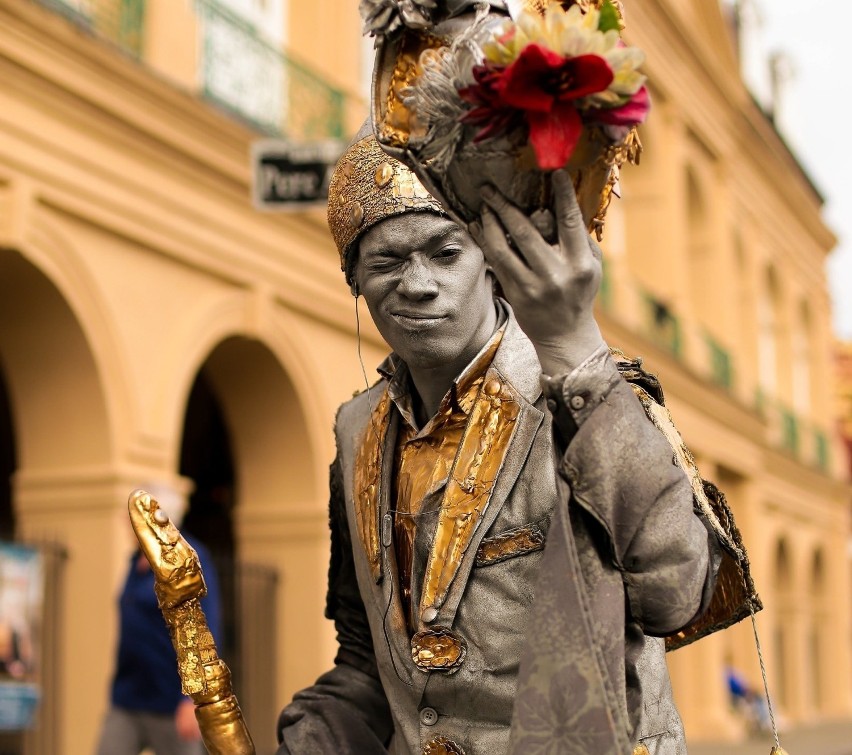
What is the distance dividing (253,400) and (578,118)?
394 inches

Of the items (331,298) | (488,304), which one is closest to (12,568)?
(331,298)

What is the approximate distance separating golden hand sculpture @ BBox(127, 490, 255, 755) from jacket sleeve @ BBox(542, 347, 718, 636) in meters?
0.71

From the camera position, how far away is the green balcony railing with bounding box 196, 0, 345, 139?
404 inches

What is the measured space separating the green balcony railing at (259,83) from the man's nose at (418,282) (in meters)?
8.31

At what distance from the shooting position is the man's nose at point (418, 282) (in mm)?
2047

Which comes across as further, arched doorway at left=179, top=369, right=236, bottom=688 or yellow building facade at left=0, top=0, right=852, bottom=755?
arched doorway at left=179, top=369, right=236, bottom=688

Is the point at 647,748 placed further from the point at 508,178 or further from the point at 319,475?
the point at 319,475

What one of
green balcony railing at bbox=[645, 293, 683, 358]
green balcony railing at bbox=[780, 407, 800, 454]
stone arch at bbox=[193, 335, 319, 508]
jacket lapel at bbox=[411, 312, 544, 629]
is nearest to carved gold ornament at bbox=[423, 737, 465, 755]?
jacket lapel at bbox=[411, 312, 544, 629]

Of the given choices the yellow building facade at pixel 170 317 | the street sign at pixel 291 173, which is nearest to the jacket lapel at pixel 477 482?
the street sign at pixel 291 173

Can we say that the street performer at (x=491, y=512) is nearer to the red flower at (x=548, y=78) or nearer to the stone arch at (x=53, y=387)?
the red flower at (x=548, y=78)

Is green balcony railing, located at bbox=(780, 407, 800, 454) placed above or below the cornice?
below

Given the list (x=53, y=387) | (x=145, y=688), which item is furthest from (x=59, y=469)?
(x=145, y=688)

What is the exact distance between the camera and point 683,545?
1704 millimetres

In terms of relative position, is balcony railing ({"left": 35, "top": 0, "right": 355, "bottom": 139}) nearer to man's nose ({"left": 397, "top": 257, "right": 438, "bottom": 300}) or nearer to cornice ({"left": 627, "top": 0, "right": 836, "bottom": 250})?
cornice ({"left": 627, "top": 0, "right": 836, "bottom": 250})
